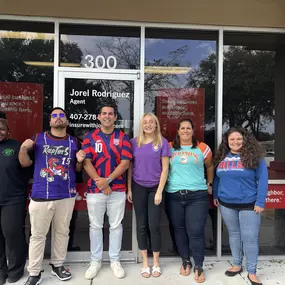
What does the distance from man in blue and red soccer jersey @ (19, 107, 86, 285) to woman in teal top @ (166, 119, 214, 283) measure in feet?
3.37

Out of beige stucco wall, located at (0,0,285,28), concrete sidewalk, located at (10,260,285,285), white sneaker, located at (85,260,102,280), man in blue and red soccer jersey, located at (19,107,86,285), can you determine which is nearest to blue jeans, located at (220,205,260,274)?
concrete sidewalk, located at (10,260,285,285)

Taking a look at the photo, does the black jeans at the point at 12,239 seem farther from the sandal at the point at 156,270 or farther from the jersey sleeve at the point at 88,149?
the sandal at the point at 156,270

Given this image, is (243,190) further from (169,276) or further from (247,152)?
(169,276)

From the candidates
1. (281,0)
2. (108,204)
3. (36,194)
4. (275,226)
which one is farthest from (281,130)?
(36,194)

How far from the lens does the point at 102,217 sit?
12.0ft

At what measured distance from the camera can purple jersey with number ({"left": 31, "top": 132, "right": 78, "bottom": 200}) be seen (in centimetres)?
340

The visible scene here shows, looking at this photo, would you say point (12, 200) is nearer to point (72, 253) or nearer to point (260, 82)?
point (72, 253)

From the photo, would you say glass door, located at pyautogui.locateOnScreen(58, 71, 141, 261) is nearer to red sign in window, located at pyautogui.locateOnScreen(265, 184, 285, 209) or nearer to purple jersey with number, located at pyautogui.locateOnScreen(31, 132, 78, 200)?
purple jersey with number, located at pyautogui.locateOnScreen(31, 132, 78, 200)

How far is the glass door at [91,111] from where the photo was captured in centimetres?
412

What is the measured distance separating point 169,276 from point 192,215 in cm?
76

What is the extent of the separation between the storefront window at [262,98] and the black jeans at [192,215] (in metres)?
0.86

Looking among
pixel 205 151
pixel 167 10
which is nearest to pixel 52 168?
pixel 205 151

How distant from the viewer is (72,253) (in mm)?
4125

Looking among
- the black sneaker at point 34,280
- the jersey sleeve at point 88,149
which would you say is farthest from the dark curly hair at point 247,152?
the black sneaker at point 34,280
